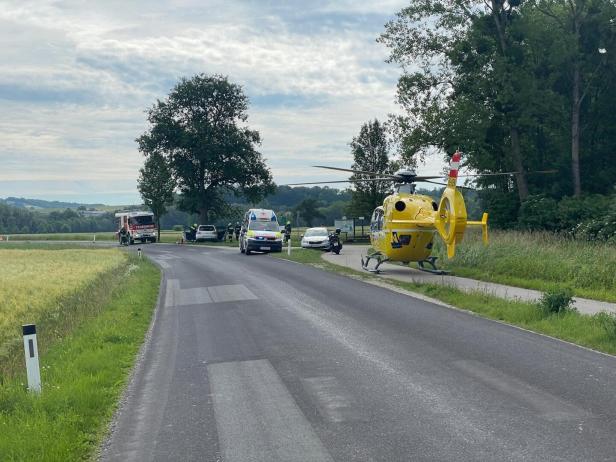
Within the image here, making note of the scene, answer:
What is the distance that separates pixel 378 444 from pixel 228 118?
65.2 meters

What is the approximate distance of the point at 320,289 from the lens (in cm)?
1845

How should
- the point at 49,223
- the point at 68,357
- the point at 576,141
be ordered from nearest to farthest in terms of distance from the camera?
the point at 68,357
the point at 576,141
the point at 49,223

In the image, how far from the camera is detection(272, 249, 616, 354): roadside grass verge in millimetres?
10094

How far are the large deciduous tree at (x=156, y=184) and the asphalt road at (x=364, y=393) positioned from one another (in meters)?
54.7

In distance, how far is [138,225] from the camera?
60625mm

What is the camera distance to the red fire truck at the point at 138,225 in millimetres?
60281

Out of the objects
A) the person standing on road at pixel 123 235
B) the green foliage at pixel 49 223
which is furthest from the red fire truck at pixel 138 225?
the green foliage at pixel 49 223

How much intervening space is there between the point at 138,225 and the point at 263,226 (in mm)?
25871

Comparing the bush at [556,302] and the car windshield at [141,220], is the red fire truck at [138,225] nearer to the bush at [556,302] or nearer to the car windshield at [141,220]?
the car windshield at [141,220]

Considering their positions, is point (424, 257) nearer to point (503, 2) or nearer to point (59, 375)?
point (59, 375)

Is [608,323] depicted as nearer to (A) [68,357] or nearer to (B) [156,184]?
(A) [68,357]

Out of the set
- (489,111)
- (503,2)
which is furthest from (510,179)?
(503,2)

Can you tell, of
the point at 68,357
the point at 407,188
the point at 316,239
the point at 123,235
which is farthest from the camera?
the point at 123,235

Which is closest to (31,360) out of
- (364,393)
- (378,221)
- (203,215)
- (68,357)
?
(68,357)
